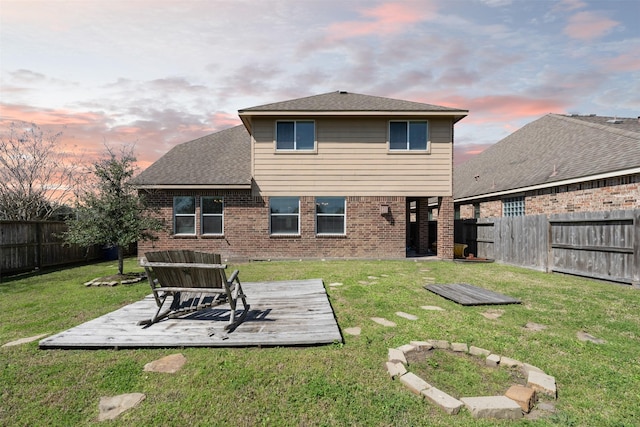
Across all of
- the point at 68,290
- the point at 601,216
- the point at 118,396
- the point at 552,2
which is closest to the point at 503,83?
the point at 552,2

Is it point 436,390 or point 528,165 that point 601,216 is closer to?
point 528,165

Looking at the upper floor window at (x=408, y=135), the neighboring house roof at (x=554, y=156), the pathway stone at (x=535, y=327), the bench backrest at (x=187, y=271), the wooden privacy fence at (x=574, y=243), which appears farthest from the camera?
the upper floor window at (x=408, y=135)

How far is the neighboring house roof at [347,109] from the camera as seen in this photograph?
13.0 m

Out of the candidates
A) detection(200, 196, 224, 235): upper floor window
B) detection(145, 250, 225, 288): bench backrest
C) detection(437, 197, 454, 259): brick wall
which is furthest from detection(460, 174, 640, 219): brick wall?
detection(200, 196, 224, 235): upper floor window

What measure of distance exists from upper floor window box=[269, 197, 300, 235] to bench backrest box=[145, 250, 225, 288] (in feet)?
28.8

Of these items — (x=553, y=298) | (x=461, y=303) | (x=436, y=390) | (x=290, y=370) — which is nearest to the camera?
(x=436, y=390)

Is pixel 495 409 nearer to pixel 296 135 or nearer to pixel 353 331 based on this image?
pixel 353 331

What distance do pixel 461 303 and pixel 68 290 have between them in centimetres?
925

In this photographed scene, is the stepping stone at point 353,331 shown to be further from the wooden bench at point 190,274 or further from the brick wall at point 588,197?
the brick wall at point 588,197

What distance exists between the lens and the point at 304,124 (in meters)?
13.6

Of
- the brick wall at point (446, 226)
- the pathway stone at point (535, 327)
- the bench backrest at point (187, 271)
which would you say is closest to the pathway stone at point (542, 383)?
the pathway stone at point (535, 327)

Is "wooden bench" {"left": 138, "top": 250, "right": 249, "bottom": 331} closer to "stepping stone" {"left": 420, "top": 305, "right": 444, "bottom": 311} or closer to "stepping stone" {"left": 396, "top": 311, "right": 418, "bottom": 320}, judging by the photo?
"stepping stone" {"left": 396, "top": 311, "right": 418, "bottom": 320}

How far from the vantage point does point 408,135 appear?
535 inches

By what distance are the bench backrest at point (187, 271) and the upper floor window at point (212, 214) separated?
8930 mm
